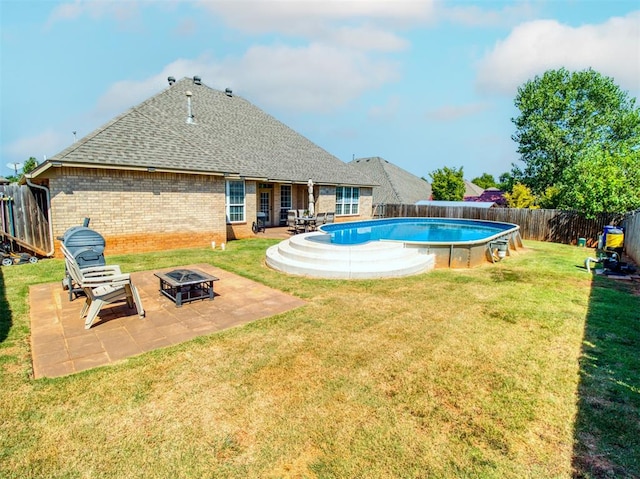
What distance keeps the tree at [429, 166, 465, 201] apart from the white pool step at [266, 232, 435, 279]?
29117mm

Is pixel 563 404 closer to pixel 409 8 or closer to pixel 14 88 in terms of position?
pixel 409 8

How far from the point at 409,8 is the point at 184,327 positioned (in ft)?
45.3

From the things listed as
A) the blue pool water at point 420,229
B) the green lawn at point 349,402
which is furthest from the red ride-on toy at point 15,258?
the blue pool water at point 420,229

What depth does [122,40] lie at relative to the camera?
17.2m

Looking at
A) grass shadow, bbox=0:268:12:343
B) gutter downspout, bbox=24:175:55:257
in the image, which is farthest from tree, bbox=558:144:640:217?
gutter downspout, bbox=24:175:55:257

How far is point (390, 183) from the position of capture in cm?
3394

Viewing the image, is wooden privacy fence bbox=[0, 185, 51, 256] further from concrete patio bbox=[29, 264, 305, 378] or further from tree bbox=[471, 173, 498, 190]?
tree bbox=[471, 173, 498, 190]

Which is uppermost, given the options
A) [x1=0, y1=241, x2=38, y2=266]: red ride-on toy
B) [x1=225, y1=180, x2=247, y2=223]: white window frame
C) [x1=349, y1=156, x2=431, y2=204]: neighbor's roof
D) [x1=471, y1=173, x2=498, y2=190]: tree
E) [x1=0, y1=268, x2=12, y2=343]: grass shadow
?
[x1=471, y1=173, x2=498, y2=190]: tree

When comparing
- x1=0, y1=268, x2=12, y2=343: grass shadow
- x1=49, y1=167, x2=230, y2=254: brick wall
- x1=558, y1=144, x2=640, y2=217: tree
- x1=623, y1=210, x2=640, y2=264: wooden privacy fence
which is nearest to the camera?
x1=0, y1=268, x2=12, y2=343: grass shadow

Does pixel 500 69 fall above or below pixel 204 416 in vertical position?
above

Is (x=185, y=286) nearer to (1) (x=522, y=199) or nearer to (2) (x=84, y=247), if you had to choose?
(2) (x=84, y=247)

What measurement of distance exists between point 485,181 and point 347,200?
7452cm

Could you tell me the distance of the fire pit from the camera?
6.84m

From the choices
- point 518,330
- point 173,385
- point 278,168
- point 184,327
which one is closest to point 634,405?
point 518,330
